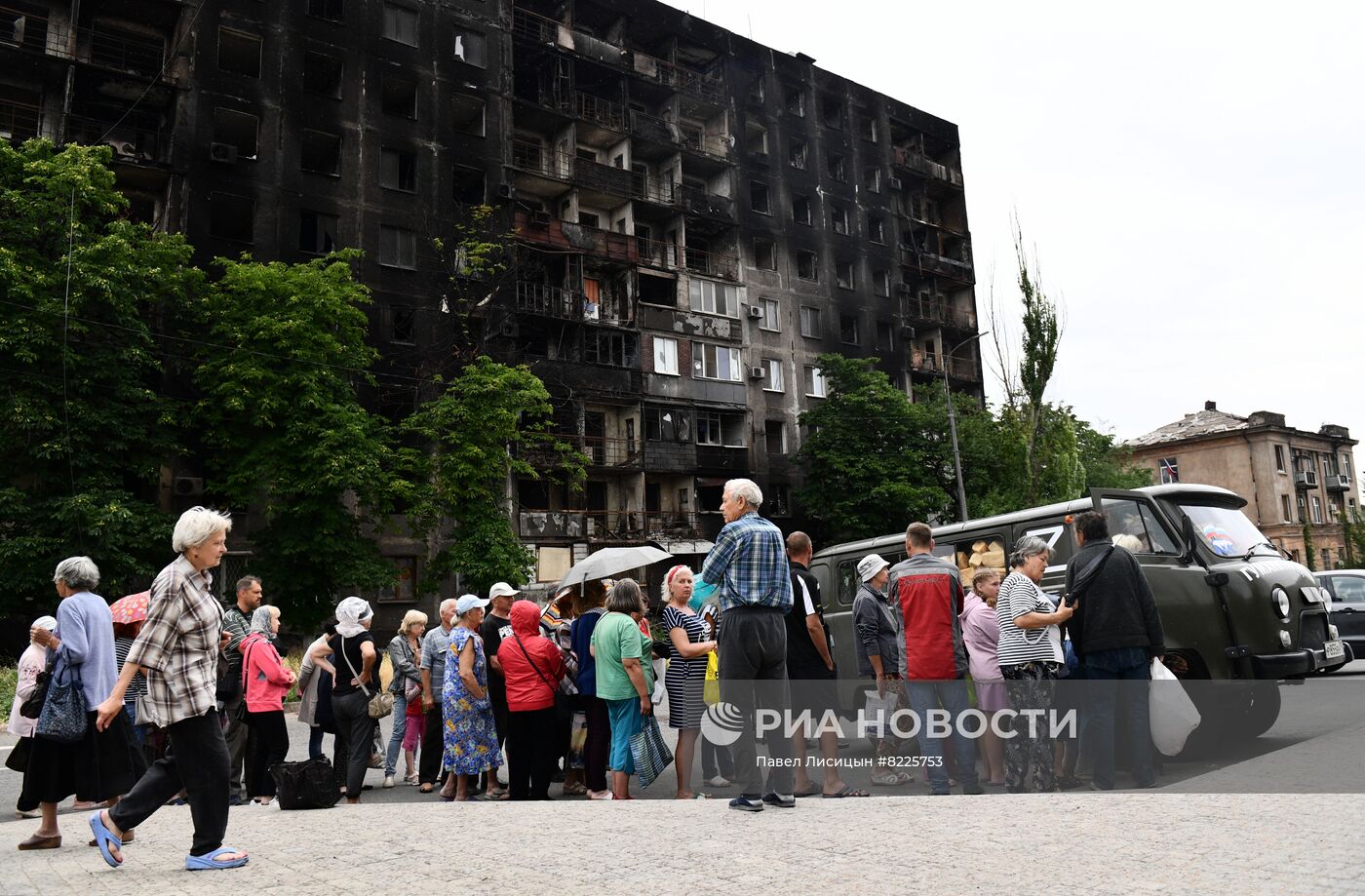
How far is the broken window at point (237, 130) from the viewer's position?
115 ft

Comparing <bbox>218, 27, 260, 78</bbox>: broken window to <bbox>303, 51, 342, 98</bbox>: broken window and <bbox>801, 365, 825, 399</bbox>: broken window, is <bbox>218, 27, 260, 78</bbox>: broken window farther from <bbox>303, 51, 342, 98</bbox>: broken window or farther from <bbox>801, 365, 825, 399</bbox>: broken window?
<bbox>801, 365, 825, 399</bbox>: broken window

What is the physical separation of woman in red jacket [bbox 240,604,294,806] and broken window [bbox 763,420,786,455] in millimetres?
39911

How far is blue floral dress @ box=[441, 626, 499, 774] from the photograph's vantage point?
9.59 m

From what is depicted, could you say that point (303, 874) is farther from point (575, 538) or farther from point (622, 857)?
point (575, 538)

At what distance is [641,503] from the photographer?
42188 mm

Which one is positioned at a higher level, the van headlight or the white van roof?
the white van roof

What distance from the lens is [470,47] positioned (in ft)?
137

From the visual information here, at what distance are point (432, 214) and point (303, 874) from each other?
118ft

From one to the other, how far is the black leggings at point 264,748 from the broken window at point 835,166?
1972 inches

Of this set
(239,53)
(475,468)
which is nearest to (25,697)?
(475,468)

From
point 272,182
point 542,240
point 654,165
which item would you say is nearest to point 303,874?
point 272,182

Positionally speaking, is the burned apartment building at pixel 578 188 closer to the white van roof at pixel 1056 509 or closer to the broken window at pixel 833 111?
the broken window at pixel 833 111

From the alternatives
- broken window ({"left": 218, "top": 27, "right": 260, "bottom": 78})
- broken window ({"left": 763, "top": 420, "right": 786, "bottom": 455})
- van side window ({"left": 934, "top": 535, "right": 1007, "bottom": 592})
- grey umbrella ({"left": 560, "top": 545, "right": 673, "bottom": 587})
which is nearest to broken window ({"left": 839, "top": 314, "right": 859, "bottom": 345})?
broken window ({"left": 763, "top": 420, "right": 786, "bottom": 455})

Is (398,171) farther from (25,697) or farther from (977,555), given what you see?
(25,697)
